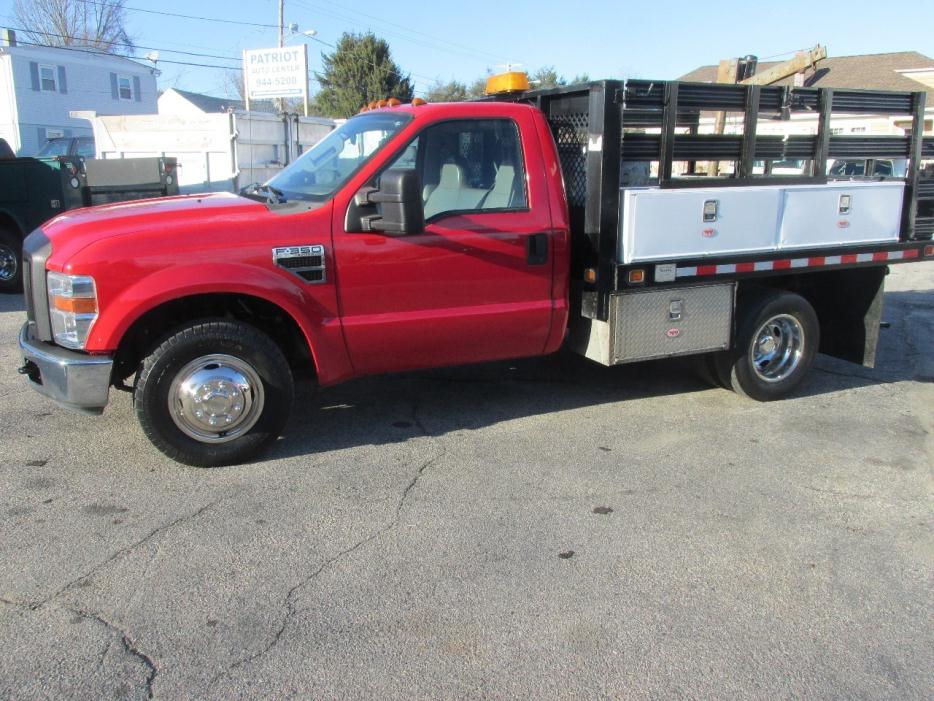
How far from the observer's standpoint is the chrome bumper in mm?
4277

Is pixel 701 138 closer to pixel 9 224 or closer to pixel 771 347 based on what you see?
pixel 771 347

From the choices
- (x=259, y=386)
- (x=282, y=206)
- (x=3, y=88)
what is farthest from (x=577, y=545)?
(x=3, y=88)

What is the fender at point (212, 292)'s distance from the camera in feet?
13.9

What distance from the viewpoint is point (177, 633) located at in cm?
308

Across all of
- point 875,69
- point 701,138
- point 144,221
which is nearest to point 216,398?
point 144,221

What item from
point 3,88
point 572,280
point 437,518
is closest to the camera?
point 437,518

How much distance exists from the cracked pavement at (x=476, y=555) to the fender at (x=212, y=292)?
2.54 feet

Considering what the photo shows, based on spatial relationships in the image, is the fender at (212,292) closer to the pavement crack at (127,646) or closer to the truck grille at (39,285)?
the truck grille at (39,285)

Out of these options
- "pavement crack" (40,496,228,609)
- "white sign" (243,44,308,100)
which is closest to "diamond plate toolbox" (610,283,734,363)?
"pavement crack" (40,496,228,609)

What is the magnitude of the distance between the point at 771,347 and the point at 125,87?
41.5 metres

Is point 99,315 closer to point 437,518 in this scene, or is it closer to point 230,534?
point 230,534

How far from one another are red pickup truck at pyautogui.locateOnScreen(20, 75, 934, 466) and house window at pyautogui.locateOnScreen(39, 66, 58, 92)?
118 ft

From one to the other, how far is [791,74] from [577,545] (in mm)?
5034

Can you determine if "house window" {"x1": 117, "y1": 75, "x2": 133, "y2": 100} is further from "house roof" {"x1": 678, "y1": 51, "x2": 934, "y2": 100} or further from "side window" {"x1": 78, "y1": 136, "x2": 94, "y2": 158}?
"house roof" {"x1": 678, "y1": 51, "x2": 934, "y2": 100}
